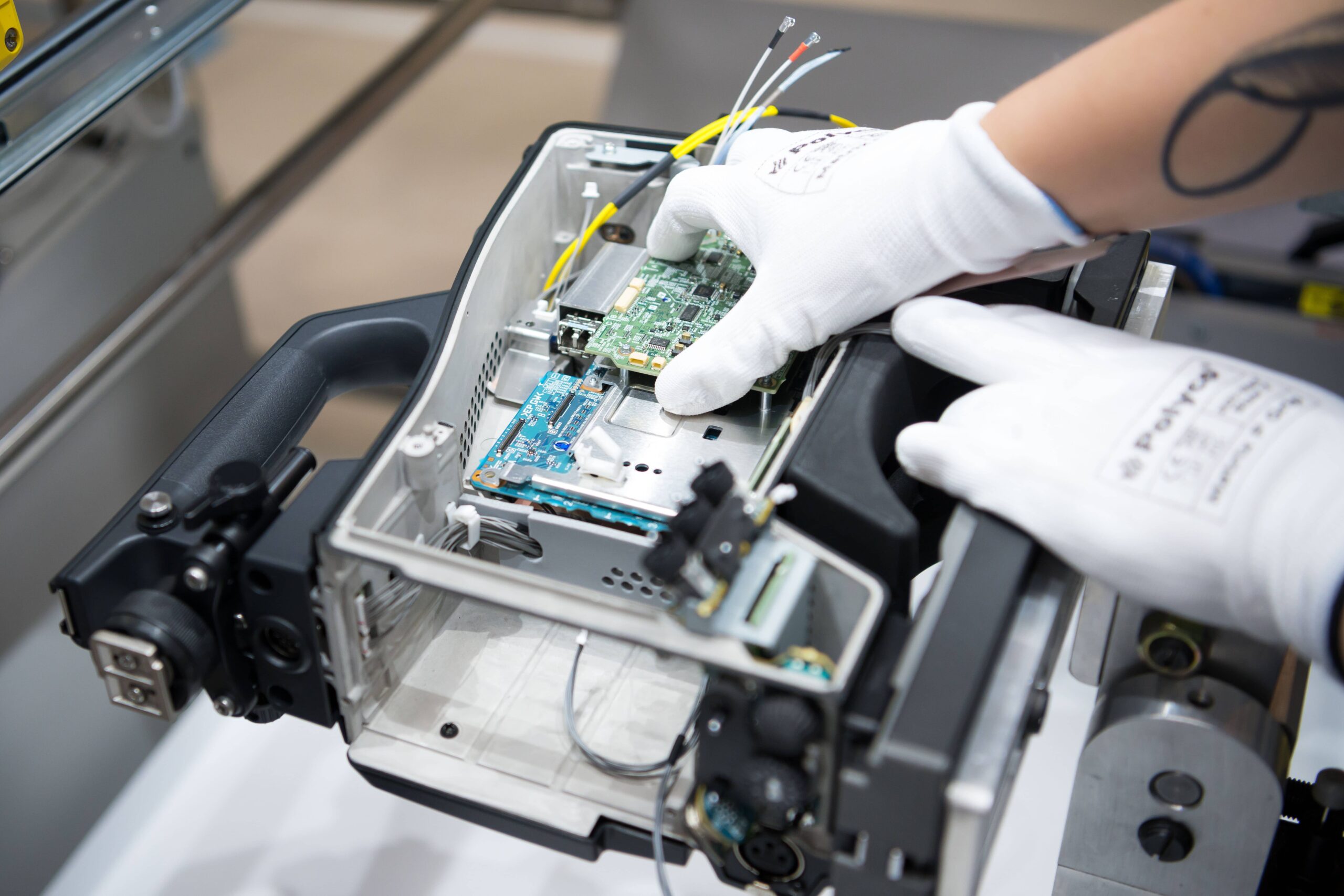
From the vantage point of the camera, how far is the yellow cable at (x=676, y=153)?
1.31m

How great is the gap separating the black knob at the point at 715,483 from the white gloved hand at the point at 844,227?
0.72ft

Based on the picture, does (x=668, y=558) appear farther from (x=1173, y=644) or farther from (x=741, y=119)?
(x=741, y=119)

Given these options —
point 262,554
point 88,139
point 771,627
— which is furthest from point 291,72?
point 771,627

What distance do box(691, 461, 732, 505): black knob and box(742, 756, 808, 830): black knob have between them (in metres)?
0.20

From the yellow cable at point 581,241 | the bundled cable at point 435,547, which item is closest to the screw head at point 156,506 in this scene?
the bundled cable at point 435,547

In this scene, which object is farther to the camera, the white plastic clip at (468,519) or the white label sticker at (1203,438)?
the white plastic clip at (468,519)

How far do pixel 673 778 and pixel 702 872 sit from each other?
0.57m

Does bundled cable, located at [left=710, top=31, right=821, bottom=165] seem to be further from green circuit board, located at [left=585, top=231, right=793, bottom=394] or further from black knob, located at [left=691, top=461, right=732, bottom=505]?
black knob, located at [left=691, top=461, right=732, bottom=505]

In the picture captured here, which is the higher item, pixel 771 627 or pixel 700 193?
pixel 700 193

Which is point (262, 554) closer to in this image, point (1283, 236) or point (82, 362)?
point (82, 362)

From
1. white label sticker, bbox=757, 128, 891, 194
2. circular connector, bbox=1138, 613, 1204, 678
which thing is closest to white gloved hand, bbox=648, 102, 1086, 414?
white label sticker, bbox=757, 128, 891, 194

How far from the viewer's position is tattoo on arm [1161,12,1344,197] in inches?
33.1

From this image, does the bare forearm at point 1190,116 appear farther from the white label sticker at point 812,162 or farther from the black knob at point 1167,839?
the black knob at point 1167,839

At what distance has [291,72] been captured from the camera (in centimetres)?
384
